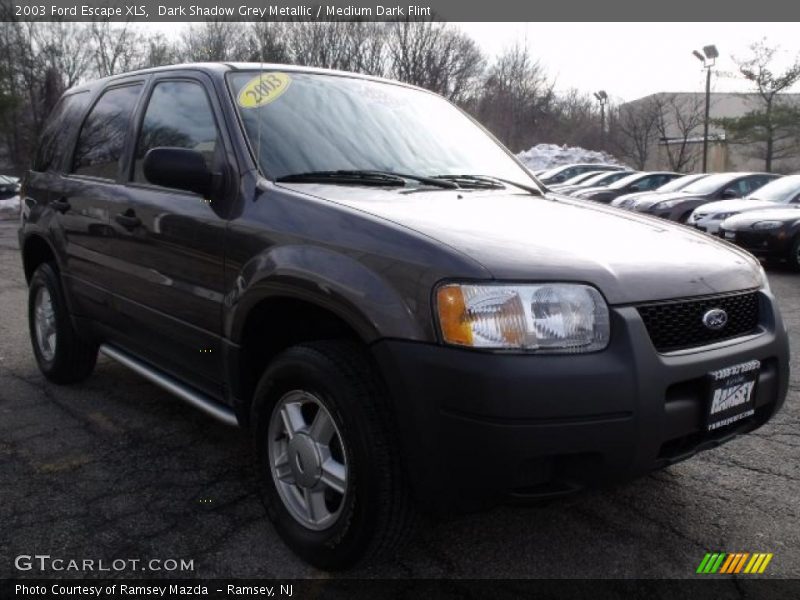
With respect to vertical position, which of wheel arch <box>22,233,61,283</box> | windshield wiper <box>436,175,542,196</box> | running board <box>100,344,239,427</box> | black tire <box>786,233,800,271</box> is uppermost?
windshield wiper <box>436,175,542,196</box>

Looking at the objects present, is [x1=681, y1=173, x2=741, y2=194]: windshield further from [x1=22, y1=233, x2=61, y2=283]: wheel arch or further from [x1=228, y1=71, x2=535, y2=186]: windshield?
[x1=22, y1=233, x2=61, y2=283]: wheel arch

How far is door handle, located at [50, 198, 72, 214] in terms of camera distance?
4.01 metres

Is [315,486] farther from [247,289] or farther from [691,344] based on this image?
[691,344]

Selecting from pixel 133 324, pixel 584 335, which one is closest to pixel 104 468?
pixel 133 324

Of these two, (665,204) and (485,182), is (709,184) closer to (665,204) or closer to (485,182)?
(665,204)

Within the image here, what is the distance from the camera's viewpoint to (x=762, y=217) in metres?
10.1

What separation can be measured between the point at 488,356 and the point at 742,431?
1.12 meters

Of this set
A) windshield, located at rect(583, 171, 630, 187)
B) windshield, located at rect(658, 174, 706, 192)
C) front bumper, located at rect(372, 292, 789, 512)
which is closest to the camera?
front bumper, located at rect(372, 292, 789, 512)

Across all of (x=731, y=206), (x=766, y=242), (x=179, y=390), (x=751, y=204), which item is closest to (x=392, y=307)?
(x=179, y=390)

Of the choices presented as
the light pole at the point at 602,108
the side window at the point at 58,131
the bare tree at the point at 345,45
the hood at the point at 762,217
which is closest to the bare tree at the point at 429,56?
the bare tree at the point at 345,45

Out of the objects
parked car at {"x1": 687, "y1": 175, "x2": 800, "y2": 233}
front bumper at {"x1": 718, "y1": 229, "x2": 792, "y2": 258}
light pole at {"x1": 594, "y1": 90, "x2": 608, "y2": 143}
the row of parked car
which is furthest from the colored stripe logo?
light pole at {"x1": 594, "y1": 90, "x2": 608, "y2": 143}

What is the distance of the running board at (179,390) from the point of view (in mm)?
2859

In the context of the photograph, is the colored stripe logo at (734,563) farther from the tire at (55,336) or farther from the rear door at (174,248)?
the tire at (55,336)
